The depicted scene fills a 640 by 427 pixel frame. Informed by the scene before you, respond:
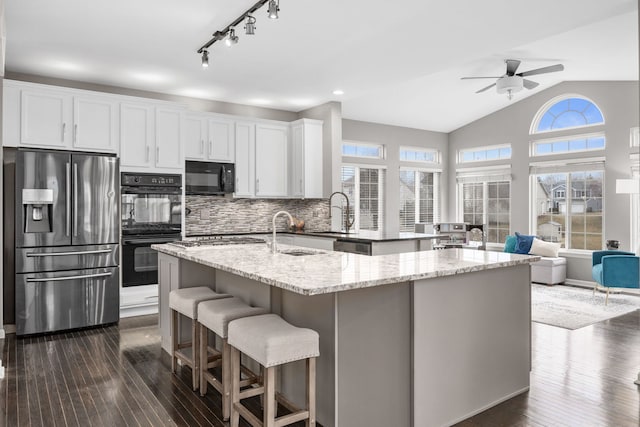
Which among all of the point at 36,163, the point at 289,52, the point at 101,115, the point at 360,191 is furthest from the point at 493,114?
the point at 36,163

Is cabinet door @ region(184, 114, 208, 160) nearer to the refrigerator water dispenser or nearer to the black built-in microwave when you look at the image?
the black built-in microwave

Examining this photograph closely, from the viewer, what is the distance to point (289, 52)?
13.9 ft

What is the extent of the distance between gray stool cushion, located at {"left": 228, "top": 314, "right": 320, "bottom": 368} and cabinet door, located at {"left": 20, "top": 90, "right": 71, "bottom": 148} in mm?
3503

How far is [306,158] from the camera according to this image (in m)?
6.18

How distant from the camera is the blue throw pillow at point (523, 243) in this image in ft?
24.1

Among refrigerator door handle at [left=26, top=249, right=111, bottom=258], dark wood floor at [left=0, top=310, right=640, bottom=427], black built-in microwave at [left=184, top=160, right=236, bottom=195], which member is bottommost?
dark wood floor at [left=0, top=310, right=640, bottom=427]

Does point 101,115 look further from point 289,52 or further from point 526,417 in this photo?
point 526,417

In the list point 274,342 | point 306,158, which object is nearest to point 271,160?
point 306,158

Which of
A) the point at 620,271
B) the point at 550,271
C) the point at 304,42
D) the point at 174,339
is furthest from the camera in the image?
the point at 550,271

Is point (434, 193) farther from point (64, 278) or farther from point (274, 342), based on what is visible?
point (274, 342)

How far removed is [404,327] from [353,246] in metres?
2.55

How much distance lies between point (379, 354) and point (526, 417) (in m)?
1.07

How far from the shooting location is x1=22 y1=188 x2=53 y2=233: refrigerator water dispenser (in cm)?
421

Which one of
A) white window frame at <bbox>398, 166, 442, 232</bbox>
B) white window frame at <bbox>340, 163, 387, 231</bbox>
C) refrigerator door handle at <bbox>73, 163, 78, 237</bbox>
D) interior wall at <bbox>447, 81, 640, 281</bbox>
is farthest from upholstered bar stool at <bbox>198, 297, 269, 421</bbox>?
white window frame at <bbox>398, 166, 442, 232</bbox>
